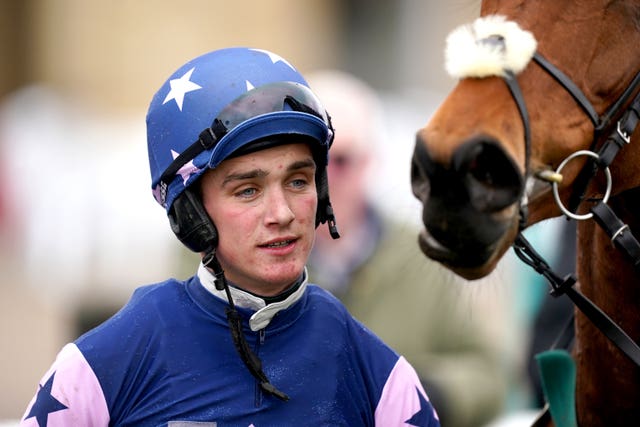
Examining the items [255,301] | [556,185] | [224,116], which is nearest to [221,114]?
[224,116]

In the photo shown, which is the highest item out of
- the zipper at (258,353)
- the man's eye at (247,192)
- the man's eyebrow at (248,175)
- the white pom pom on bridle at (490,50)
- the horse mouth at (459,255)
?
the white pom pom on bridle at (490,50)

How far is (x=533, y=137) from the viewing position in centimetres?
279

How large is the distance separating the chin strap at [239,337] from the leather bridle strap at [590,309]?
0.70 m

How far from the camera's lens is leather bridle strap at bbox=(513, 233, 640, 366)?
3037 mm

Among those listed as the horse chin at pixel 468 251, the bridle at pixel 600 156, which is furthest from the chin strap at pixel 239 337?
the bridle at pixel 600 156

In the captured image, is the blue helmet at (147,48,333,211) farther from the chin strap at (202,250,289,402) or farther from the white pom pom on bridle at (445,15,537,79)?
the white pom pom on bridle at (445,15,537,79)

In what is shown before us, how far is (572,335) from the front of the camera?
361cm

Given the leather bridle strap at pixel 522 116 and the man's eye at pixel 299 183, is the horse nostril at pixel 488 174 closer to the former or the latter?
the leather bridle strap at pixel 522 116

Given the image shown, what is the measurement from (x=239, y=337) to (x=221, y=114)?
57cm

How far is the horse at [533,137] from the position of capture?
265cm

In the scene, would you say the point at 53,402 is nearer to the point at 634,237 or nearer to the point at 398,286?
the point at 634,237

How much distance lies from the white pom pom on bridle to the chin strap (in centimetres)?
80

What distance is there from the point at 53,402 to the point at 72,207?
676 centimetres

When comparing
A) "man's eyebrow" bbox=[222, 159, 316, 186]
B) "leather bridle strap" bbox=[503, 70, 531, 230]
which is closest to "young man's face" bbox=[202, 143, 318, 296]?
"man's eyebrow" bbox=[222, 159, 316, 186]
